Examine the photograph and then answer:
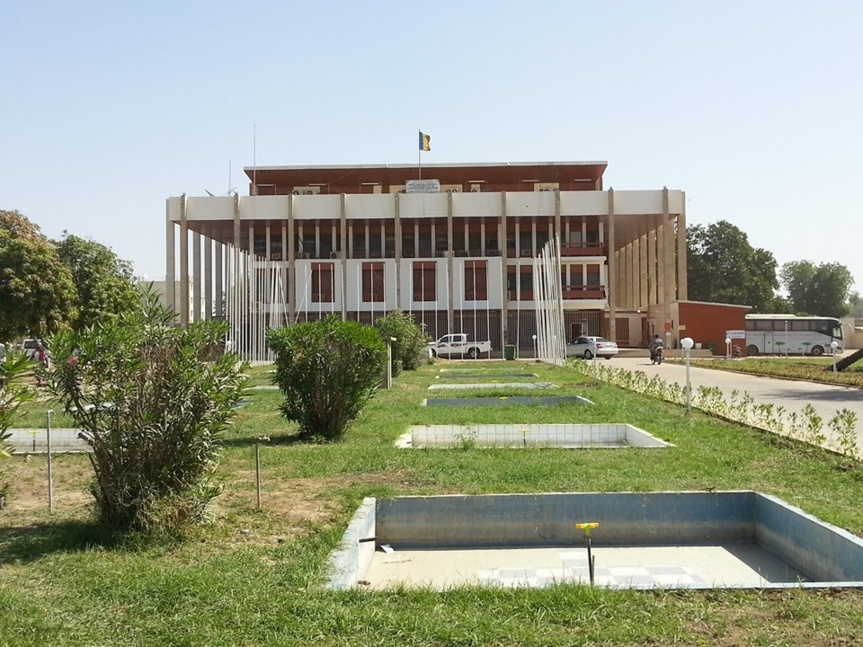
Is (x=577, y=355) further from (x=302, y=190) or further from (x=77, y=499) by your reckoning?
(x=77, y=499)

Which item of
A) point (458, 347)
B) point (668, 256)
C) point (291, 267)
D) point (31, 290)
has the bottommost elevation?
point (458, 347)

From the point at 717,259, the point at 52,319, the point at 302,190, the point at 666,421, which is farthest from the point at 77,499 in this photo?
the point at 717,259

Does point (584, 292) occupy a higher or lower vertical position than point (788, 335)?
higher

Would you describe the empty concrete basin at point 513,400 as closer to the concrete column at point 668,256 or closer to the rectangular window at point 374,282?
Result: the rectangular window at point 374,282

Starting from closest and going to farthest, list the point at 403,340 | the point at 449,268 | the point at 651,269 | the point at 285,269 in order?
the point at 403,340 < the point at 449,268 < the point at 285,269 < the point at 651,269

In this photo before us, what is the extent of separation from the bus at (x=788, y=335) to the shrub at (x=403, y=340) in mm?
28841

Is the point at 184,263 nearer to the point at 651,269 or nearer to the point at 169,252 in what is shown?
the point at 169,252

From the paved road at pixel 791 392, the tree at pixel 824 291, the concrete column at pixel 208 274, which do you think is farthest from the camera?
the tree at pixel 824 291

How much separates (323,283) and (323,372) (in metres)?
43.3

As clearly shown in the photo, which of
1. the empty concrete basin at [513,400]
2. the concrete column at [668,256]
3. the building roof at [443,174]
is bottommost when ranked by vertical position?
the empty concrete basin at [513,400]

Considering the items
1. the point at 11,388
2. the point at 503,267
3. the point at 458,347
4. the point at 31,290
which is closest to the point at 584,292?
the point at 503,267

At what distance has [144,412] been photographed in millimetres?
6766

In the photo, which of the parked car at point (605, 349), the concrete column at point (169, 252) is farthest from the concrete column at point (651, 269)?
the concrete column at point (169, 252)

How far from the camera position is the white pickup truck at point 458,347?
164 ft
